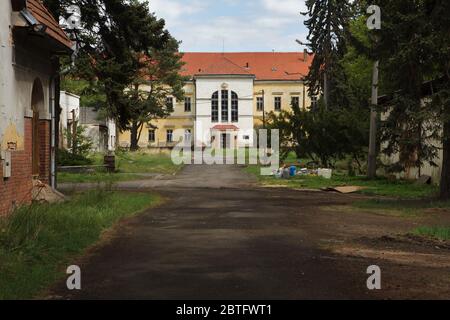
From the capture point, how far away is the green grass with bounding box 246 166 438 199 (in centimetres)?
2456

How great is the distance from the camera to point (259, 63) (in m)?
105

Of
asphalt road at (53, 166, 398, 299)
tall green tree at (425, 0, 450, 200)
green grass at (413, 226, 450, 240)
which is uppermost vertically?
tall green tree at (425, 0, 450, 200)

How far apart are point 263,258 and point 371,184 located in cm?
2050

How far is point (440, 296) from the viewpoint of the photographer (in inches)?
273

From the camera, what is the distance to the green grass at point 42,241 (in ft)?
25.1

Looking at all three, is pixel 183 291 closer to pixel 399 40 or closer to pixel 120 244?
pixel 120 244

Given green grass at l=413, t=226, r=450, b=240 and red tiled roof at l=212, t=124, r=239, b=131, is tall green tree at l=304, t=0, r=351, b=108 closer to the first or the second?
red tiled roof at l=212, t=124, r=239, b=131

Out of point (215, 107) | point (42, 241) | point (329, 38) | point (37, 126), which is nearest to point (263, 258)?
point (42, 241)

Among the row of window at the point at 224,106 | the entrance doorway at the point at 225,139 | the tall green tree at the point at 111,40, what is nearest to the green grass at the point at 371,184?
the tall green tree at the point at 111,40

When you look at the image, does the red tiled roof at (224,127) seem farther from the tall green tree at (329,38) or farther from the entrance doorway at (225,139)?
the tall green tree at (329,38)

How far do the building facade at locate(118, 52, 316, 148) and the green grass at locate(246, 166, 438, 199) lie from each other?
196 ft

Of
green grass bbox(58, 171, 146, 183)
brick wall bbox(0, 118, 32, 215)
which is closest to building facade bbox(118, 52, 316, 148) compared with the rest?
green grass bbox(58, 171, 146, 183)

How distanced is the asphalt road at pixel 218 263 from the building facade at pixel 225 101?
79.0 m

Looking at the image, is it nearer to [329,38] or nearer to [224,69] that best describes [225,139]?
[224,69]
